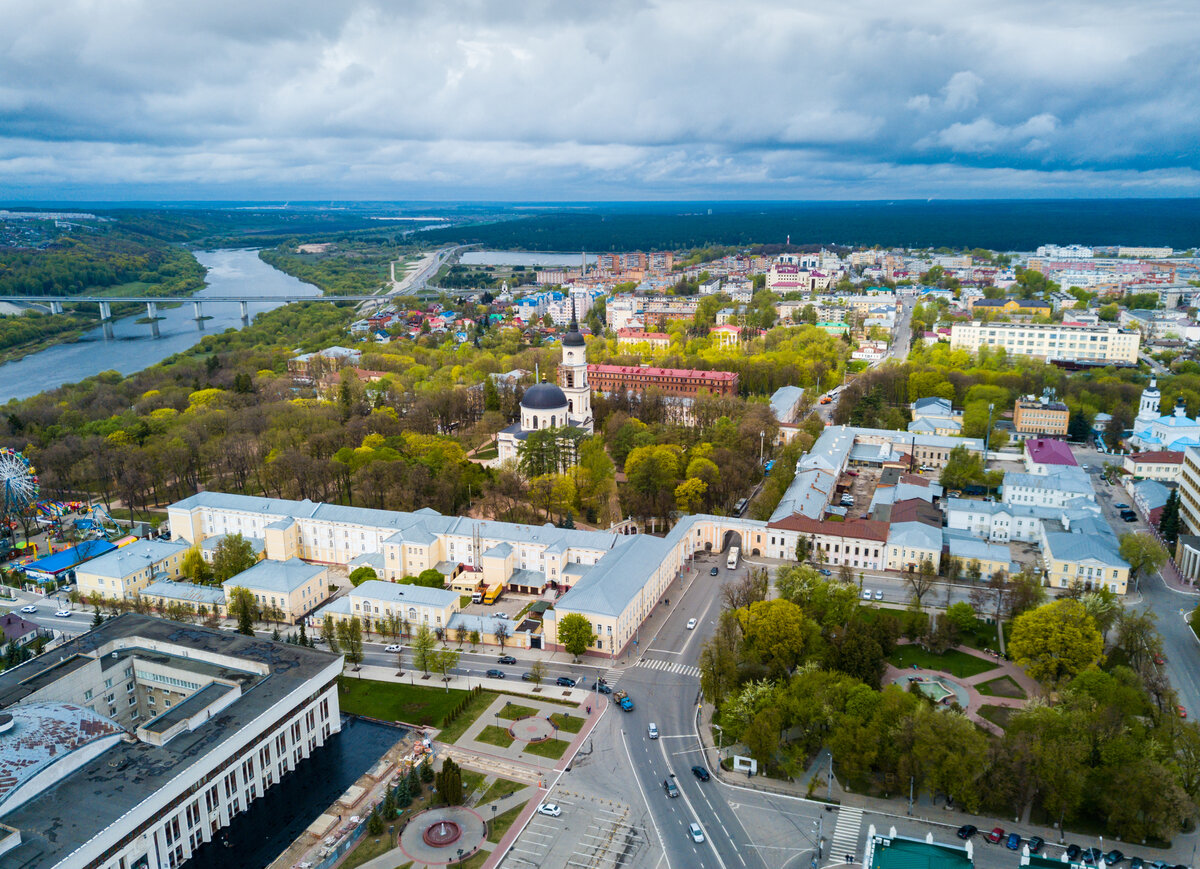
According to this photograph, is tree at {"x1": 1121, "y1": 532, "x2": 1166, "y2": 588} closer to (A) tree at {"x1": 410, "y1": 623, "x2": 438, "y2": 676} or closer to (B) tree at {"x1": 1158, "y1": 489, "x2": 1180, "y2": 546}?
(B) tree at {"x1": 1158, "y1": 489, "x2": 1180, "y2": 546}

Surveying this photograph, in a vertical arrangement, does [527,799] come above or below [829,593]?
below

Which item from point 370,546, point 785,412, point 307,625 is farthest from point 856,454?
point 307,625

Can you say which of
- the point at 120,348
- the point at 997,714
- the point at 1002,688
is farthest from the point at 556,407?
the point at 120,348

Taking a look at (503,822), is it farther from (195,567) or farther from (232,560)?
(195,567)

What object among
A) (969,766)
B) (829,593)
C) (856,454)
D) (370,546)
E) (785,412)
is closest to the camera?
(969,766)

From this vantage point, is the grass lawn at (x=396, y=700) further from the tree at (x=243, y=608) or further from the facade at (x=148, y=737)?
the tree at (x=243, y=608)

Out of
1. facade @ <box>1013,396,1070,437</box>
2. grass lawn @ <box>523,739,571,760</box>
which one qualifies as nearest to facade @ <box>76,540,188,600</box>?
grass lawn @ <box>523,739,571,760</box>

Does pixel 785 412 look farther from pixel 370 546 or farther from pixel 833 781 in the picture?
pixel 833 781

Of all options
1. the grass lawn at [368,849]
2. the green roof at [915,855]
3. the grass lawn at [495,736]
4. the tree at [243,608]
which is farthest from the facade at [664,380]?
the green roof at [915,855]
